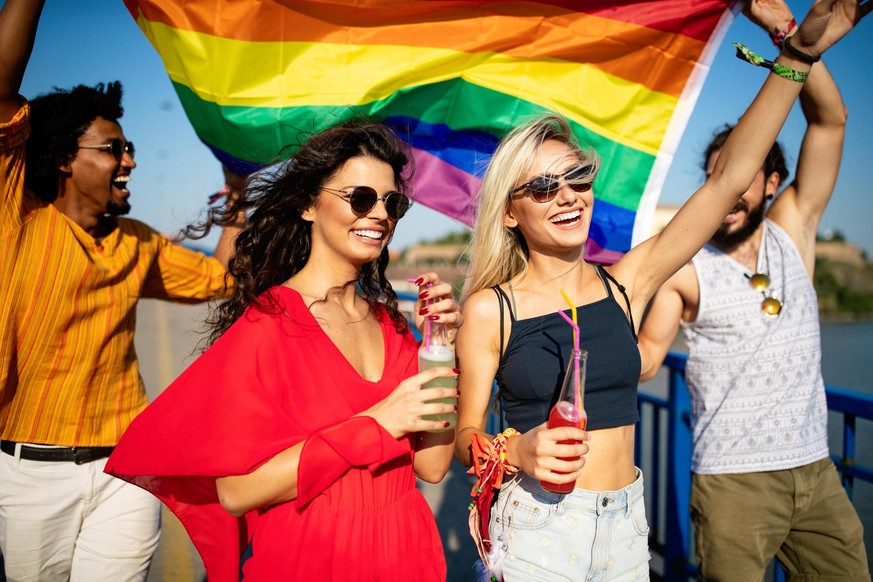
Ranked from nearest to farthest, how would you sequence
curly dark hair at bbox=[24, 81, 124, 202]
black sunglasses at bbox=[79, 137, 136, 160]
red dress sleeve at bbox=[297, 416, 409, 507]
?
red dress sleeve at bbox=[297, 416, 409, 507], curly dark hair at bbox=[24, 81, 124, 202], black sunglasses at bbox=[79, 137, 136, 160]

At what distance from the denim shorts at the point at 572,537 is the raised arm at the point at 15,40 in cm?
223

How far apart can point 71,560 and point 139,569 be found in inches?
11.7

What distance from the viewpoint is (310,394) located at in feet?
6.29

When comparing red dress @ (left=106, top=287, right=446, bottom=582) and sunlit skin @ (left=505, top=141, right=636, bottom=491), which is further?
sunlit skin @ (left=505, top=141, right=636, bottom=491)

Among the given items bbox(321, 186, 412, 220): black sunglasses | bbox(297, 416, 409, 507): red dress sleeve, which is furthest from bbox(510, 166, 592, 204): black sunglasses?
bbox(297, 416, 409, 507): red dress sleeve

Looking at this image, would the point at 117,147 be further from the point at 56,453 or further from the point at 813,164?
the point at 813,164

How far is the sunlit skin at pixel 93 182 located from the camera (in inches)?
113


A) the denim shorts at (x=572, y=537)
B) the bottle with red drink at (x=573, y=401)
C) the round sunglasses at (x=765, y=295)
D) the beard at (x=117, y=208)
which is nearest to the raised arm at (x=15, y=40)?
the beard at (x=117, y=208)

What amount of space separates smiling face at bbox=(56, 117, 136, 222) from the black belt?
982 millimetres

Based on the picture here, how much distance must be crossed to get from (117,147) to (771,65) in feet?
9.00

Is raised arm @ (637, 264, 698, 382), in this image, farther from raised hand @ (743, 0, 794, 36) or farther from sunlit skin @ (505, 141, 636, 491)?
raised hand @ (743, 0, 794, 36)

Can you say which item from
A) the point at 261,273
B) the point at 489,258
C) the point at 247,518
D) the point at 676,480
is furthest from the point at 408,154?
the point at 676,480

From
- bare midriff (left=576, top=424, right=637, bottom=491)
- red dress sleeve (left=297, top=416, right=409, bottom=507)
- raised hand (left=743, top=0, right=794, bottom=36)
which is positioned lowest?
bare midriff (left=576, top=424, right=637, bottom=491)

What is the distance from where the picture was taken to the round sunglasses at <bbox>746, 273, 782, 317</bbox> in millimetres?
2836
